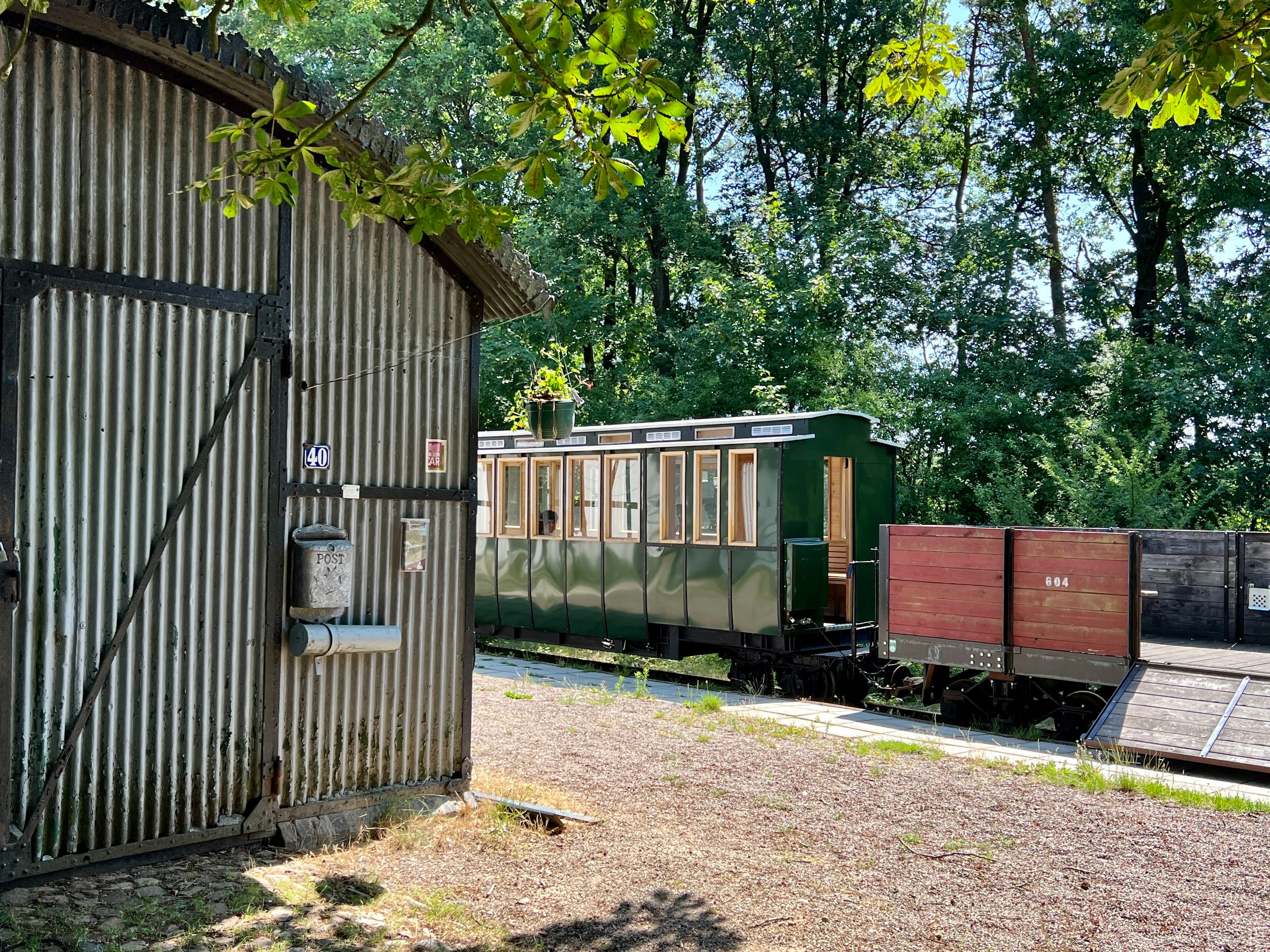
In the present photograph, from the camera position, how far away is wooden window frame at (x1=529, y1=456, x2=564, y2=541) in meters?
16.0

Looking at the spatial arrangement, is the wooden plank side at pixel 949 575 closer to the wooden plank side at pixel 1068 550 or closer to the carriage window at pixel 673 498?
the wooden plank side at pixel 1068 550

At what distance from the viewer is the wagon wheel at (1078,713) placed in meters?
11.1

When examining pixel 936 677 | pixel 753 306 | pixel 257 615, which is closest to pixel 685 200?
pixel 753 306

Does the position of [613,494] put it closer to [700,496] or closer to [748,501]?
[700,496]

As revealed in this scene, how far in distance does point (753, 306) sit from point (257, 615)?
1900cm

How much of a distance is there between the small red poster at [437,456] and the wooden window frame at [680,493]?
703cm

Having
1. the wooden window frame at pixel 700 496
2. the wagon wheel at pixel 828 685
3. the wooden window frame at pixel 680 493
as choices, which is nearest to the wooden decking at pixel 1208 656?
the wagon wheel at pixel 828 685

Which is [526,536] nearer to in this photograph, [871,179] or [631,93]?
[631,93]

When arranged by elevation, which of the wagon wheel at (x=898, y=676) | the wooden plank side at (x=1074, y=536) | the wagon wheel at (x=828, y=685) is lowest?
the wagon wheel at (x=828, y=685)

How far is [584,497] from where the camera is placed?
15.6 metres

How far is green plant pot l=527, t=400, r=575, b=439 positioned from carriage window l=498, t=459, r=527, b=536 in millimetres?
5234

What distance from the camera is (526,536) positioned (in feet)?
54.4

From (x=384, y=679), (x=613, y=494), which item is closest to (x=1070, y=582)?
(x=613, y=494)

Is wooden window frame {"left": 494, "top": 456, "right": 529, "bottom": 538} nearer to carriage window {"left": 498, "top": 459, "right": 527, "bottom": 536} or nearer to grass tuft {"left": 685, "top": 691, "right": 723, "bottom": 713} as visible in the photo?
carriage window {"left": 498, "top": 459, "right": 527, "bottom": 536}
